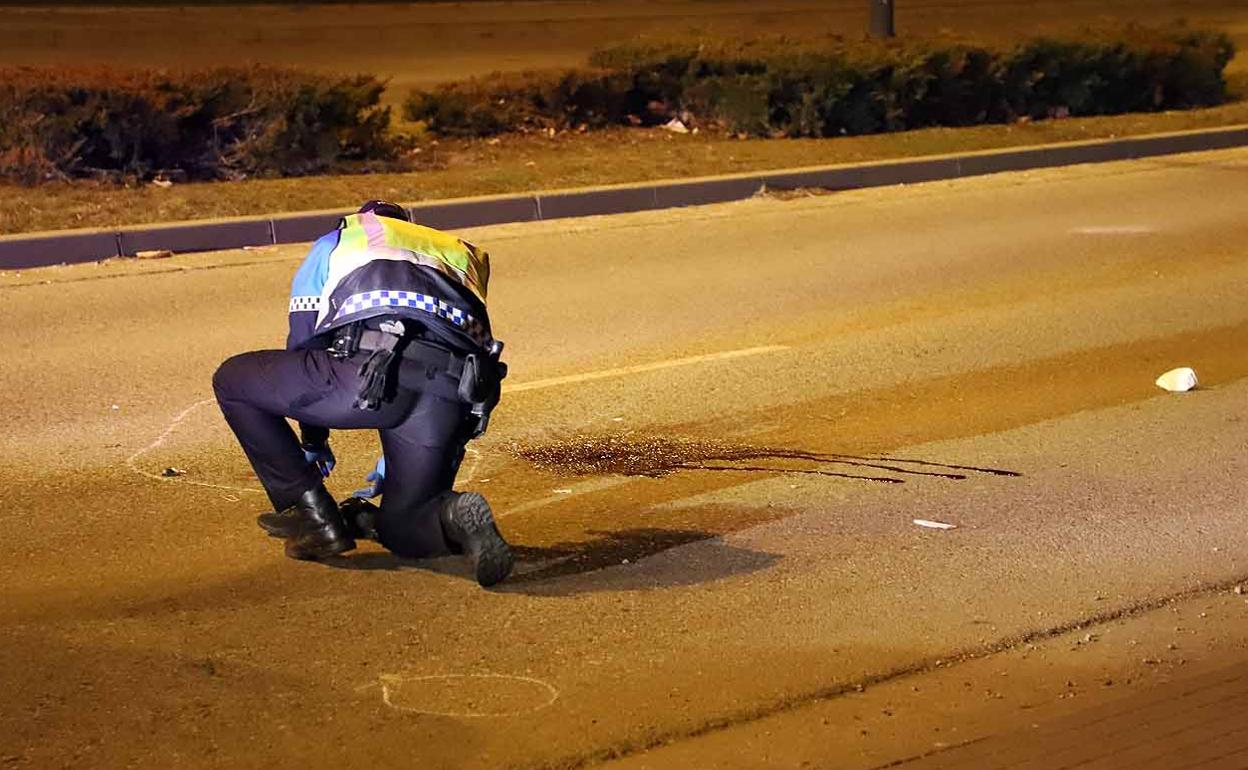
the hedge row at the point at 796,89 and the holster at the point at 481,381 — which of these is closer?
the holster at the point at 481,381

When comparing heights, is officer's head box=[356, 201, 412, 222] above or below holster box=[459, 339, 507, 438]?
above

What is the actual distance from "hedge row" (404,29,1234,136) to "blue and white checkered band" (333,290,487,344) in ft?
38.6

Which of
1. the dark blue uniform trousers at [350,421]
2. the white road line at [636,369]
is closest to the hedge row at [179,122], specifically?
the white road line at [636,369]

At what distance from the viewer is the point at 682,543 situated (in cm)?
623

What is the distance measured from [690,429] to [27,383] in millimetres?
3187

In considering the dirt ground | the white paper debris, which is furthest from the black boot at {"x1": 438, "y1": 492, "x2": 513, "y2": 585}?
the dirt ground

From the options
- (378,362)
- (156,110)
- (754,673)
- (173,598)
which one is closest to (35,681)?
(173,598)

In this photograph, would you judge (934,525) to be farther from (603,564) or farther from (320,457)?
(320,457)

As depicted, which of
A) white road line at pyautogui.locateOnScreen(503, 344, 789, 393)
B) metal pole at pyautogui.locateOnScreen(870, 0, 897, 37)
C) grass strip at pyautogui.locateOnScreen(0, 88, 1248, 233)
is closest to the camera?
white road line at pyautogui.locateOnScreen(503, 344, 789, 393)

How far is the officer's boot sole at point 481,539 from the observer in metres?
5.48

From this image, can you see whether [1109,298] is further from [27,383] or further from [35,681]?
[35,681]

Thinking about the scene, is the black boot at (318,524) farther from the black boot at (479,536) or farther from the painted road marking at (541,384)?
the painted road marking at (541,384)

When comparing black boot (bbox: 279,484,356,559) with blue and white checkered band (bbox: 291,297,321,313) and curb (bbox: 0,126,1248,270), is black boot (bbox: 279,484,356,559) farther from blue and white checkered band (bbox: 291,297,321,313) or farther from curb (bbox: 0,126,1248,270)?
curb (bbox: 0,126,1248,270)

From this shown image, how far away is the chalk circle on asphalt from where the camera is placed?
4781 millimetres
